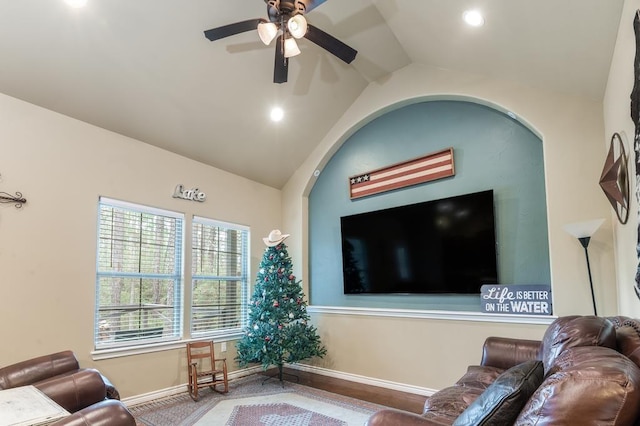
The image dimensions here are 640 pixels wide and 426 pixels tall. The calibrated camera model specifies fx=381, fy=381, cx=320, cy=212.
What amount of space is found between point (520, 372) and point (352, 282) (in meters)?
3.61

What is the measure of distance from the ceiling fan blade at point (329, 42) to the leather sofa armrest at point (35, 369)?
3.14m

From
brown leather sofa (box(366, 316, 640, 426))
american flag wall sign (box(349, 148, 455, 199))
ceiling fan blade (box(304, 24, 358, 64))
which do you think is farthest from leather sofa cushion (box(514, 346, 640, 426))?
american flag wall sign (box(349, 148, 455, 199))

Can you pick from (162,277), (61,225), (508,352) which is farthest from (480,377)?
(61,225)

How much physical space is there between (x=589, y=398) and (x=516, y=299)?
291 cm

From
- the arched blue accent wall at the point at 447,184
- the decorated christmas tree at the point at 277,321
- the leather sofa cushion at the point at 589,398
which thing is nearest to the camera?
the leather sofa cushion at the point at 589,398

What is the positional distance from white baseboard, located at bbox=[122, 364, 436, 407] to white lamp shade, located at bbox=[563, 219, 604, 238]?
2211 millimetres

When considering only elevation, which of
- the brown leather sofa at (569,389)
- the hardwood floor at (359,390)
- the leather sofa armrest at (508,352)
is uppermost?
the brown leather sofa at (569,389)

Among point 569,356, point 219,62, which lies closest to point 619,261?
point 569,356

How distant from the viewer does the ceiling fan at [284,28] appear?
2.79m

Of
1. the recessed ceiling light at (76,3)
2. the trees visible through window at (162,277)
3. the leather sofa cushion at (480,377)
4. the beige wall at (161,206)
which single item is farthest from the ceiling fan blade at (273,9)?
the leather sofa cushion at (480,377)

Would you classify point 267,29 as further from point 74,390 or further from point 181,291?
point 181,291

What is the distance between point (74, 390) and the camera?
236 centimetres

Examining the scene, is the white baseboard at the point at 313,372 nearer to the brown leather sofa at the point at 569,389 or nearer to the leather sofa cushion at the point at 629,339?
the brown leather sofa at the point at 569,389

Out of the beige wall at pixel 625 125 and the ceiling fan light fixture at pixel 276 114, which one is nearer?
the beige wall at pixel 625 125
